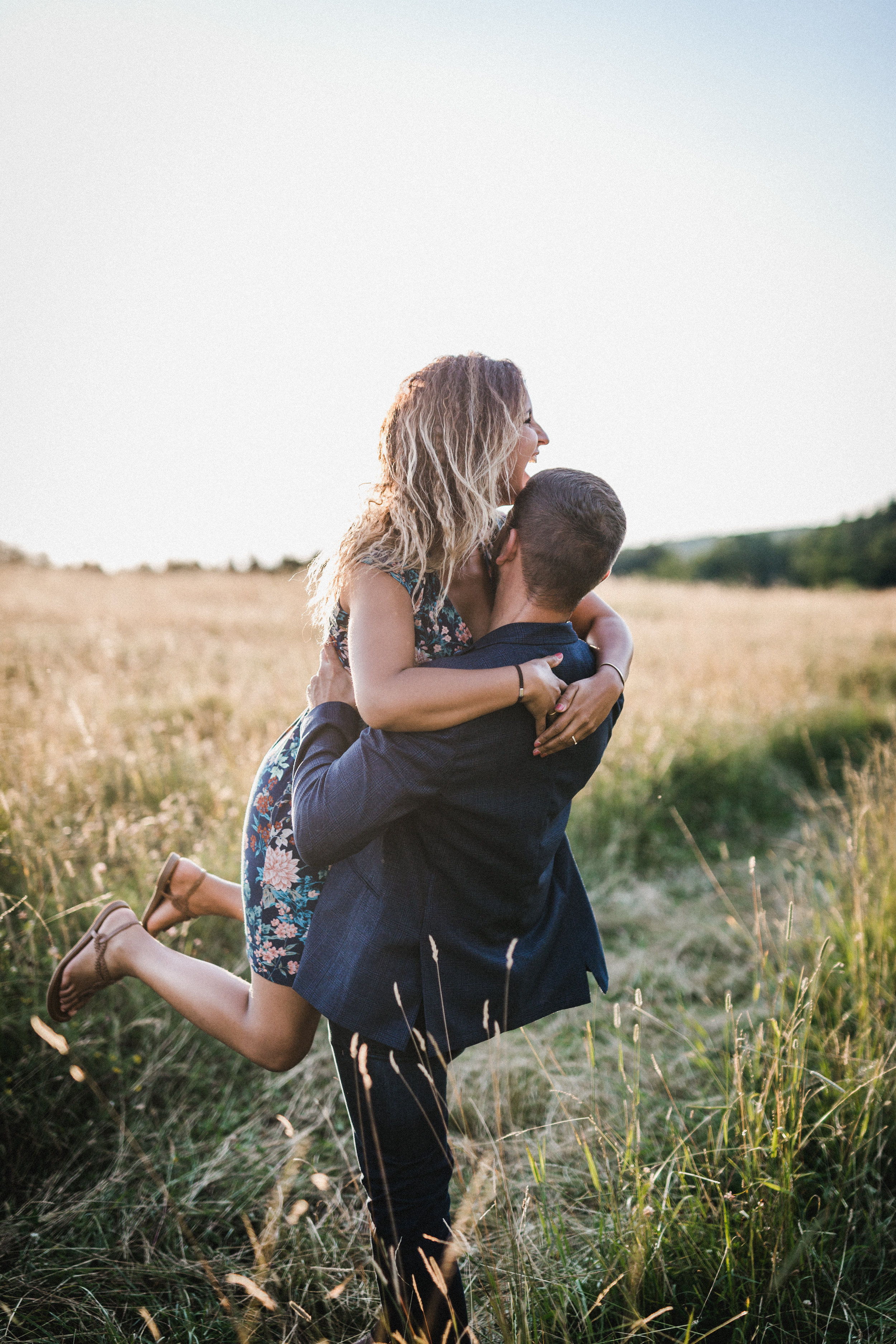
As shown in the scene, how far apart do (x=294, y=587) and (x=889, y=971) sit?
1400 centimetres

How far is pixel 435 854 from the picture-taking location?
5.11ft

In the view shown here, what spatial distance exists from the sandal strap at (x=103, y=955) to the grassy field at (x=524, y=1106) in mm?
209

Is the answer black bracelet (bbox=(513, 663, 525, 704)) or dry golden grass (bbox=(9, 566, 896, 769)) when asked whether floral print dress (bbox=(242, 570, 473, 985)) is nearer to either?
black bracelet (bbox=(513, 663, 525, 704))

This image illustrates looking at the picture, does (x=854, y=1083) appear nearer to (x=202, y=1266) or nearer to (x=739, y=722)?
(x=202, y=1266)

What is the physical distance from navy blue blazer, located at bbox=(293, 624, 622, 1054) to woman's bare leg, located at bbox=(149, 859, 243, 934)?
2.79 feet

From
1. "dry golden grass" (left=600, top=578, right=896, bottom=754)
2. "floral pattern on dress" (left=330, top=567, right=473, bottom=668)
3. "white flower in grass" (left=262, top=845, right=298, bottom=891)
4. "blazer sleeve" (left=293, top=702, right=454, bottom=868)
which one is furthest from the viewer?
"dry golden grass" (left=600, top=578, right=896, bottom=754)

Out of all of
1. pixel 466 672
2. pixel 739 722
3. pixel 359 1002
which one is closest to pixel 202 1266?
pixel 359 1002

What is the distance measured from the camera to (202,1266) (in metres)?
1.93

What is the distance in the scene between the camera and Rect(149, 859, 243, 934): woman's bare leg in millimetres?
2420

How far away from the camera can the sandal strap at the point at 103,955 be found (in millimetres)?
2133

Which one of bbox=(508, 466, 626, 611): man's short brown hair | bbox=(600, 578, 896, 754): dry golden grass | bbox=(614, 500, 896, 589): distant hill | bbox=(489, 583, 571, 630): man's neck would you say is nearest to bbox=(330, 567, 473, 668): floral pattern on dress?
bbox=(489, 583, 571, 630): man's neck

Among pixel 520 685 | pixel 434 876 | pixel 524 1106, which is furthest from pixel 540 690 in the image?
pixel 524 1106

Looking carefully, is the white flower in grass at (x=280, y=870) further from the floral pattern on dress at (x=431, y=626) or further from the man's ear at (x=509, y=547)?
the man's ear at (x=509, y=547)

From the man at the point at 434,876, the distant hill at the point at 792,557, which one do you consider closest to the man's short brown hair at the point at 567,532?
the man at the point at 434,876
